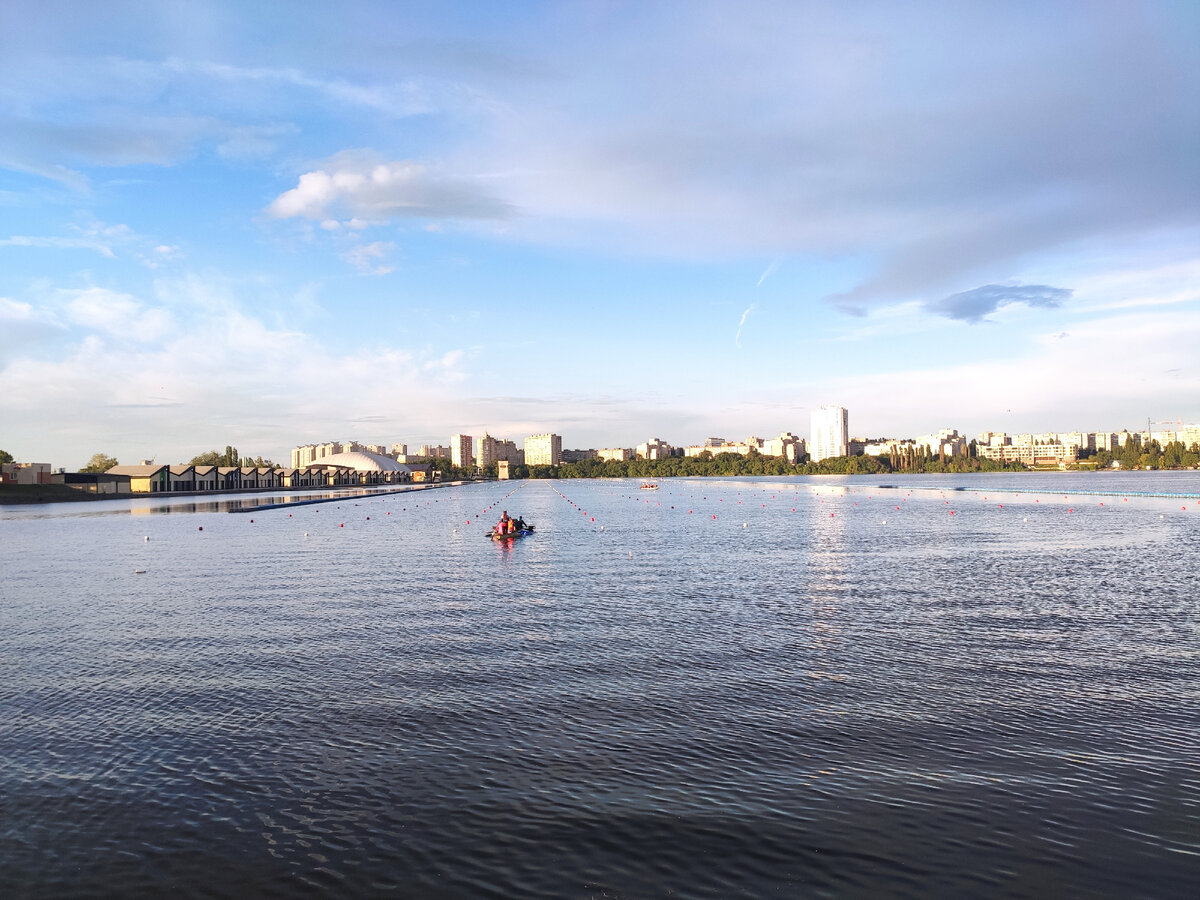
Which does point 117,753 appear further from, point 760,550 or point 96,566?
point 760,550

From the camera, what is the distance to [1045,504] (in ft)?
275

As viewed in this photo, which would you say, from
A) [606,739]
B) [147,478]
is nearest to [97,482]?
[147,478]

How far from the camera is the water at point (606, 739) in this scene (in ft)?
30.7

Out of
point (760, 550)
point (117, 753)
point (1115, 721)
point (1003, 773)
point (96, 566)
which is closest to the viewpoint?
point (1003, 773)

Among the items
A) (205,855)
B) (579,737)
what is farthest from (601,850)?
(205,855)

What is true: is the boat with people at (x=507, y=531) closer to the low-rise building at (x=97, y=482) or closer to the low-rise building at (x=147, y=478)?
the low-rise building at (x=97, y=482)

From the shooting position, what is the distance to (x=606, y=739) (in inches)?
512

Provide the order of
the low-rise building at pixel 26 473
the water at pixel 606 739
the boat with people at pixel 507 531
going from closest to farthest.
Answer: the water at pixel 606 739 → the boat with people at pixel 507 531 → the low-rise building at pixel 26 473

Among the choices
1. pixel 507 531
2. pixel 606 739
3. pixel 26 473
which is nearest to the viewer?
pixel 606 739

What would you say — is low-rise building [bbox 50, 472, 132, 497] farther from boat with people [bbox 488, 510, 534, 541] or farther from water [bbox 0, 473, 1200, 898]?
water [bbox 0, 473, 1200, 898]

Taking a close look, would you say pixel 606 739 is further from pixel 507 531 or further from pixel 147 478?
pixel 147 478

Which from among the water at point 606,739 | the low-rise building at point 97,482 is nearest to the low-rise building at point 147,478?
the low-rise building at point 97,482

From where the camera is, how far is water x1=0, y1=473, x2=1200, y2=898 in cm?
937

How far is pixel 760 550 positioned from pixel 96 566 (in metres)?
31.6
